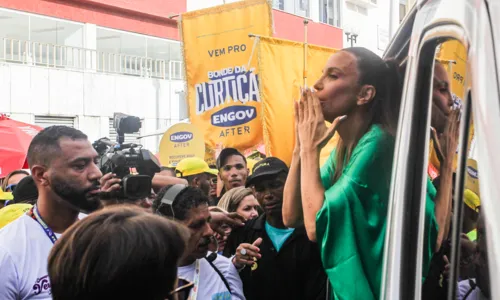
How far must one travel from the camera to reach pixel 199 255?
2977 mm

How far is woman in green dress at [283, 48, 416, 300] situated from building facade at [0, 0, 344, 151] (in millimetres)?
14281

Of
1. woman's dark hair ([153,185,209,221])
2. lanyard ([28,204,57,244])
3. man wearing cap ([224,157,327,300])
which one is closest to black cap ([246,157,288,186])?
man wearing cap ([224,157,327,300])

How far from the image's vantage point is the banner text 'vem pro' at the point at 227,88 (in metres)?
7.40

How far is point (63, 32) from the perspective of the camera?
18.9 meters

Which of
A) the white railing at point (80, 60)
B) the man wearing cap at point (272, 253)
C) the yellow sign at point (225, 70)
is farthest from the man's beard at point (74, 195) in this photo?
the white railing at point (80, 60)

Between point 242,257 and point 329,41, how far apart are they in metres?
17.8

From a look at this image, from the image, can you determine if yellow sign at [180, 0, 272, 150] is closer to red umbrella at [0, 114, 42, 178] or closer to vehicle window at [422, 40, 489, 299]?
red umbrella at [0, 114, 42, 178]

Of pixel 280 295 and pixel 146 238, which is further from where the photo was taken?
pixel 280 295

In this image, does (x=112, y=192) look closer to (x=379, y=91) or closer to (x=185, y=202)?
(x=185, y=202)

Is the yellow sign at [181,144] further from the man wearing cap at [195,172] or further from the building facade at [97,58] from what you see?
the building facade at [97,58]

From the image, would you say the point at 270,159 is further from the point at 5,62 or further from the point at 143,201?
the point at 5,62

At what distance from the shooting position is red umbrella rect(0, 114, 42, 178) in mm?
8266

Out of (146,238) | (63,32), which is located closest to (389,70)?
(146,238)

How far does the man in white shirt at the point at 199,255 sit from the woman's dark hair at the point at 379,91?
1.46 metres
